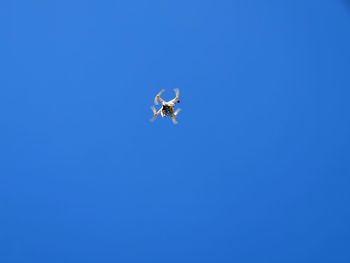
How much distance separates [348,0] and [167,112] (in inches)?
241

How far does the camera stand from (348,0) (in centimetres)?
1205

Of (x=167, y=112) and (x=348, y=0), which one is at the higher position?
(x=348, y=0)

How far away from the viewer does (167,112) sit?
1227 cm
